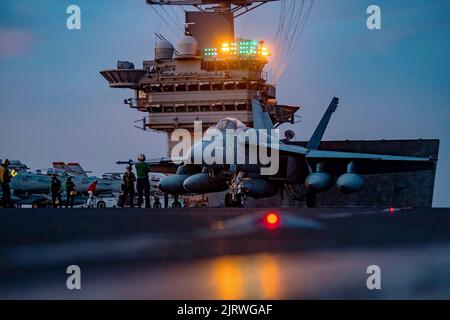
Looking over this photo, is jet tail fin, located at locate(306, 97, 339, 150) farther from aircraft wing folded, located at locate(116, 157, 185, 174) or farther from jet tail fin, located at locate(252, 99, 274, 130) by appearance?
aircraft wing folded, located at locate(116, 157, 185, 174)

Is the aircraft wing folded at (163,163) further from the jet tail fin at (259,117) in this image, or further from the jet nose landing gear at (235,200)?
the jet nose landing gear at (235,200)

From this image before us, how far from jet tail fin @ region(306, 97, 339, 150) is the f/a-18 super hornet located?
1446 mm

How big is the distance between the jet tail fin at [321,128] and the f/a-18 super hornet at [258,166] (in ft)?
4.74

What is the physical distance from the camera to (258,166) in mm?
23938

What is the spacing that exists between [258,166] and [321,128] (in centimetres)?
668

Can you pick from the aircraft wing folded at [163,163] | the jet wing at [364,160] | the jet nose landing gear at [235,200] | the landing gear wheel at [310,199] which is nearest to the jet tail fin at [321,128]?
the jet wing at [364,160]

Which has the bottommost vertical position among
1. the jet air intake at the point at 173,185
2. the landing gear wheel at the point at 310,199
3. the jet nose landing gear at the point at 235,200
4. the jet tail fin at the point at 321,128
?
the landing gear wheel at the point at 310,199

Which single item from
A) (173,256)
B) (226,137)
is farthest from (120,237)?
(226,137)

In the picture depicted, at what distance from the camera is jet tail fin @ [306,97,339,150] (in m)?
29.7

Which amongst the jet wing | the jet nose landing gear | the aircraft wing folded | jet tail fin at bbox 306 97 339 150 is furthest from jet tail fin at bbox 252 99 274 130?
the jet nose landing gear

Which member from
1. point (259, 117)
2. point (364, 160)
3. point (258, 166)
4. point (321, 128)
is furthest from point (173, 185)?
point (321, 128)

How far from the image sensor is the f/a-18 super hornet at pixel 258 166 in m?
22.5

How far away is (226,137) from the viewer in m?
22.7
